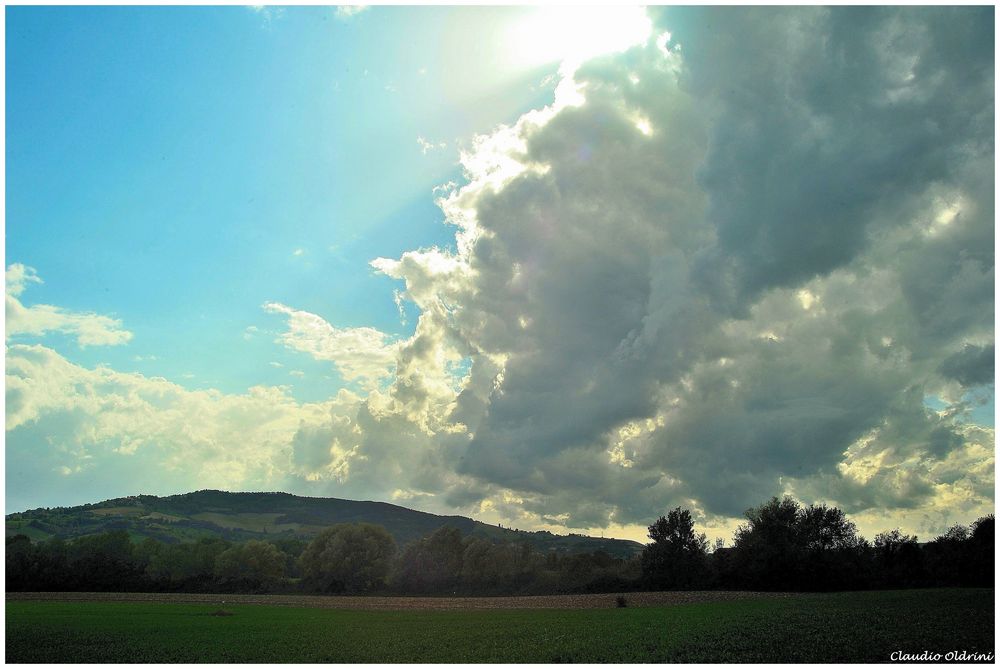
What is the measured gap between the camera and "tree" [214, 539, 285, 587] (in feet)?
514

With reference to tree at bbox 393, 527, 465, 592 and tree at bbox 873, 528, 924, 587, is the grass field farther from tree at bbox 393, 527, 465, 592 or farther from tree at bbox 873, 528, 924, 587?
tree at bbox 393, 527, 465, 592

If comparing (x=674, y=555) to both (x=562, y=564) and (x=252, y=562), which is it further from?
(x=252, y=562)

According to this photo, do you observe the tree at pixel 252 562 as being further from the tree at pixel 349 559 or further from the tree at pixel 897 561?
the tree at pixel 897 561

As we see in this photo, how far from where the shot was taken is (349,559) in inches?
5522

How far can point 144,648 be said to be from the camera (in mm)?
41125

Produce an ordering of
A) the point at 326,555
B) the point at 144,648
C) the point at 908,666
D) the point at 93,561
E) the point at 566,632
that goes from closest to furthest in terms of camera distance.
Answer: the point at 908,666, the point at 144,648, the point at 566,632, the point at 93,561, the point at 326,555

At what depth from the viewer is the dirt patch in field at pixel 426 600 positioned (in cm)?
8819

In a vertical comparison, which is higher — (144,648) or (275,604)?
(144,648)

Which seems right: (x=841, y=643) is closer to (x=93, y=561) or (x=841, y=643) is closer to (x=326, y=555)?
(x=326, y=555)

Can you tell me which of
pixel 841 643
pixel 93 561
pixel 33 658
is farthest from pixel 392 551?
pixel 841 643

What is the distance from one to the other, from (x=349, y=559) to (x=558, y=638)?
359 feet

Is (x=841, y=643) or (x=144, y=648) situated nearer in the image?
(x=841, y=643)

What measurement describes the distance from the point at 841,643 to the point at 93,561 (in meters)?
147
